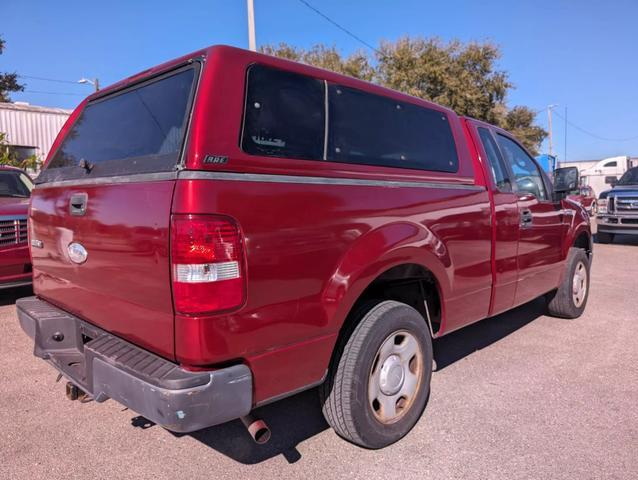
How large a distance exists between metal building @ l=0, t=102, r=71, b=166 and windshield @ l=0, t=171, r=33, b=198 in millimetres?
14800

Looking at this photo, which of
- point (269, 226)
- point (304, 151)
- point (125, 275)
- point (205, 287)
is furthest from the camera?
point (304, 151)

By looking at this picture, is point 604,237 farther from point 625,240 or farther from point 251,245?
point 251,245

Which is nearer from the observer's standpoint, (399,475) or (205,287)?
(205,287)

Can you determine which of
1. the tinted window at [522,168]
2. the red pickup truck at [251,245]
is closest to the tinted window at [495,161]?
the tinted window at [522,168]

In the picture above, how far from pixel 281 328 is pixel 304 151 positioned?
855 mm

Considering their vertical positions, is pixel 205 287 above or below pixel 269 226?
below

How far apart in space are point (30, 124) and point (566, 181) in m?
21.8

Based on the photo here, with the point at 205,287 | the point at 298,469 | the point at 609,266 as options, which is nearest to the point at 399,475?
the point at 298,469

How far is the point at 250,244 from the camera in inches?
78.1

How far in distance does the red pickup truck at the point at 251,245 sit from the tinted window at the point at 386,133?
14 millimetres

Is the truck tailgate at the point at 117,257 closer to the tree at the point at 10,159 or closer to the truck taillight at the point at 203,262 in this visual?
the truck taillight at the point at 203,262

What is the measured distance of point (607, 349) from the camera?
4438 millimetres

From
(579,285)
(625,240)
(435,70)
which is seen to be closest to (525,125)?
(435,70)

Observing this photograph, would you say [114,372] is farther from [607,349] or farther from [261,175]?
[607,349]
